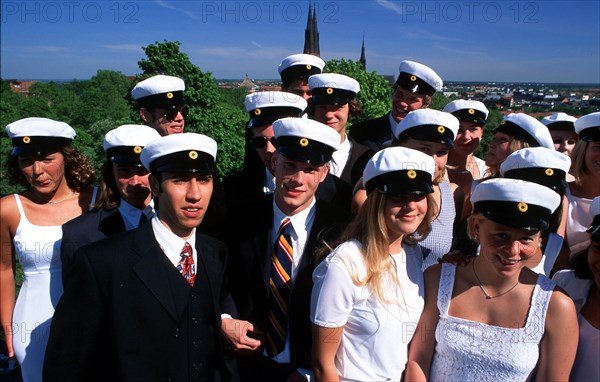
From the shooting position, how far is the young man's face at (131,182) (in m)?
3.70

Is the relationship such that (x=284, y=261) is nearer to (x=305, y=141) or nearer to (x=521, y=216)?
(x=305, y=141)

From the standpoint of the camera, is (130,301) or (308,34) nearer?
(130,301)

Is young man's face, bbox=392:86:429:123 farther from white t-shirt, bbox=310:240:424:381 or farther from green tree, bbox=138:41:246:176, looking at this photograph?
green tree, bbox=138:41:246:176

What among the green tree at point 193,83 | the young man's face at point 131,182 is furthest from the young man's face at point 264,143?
the green tree at point 193,83

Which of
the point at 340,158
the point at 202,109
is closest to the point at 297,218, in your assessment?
the point at 340,158

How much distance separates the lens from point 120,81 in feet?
367

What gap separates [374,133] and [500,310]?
388 centimetres

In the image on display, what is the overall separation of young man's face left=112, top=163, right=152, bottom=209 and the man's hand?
124cm

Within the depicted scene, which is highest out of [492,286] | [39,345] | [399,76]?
[399,76]

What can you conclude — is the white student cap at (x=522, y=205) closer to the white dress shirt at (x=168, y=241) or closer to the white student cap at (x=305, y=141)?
the white student cap at (x=305, y=141)

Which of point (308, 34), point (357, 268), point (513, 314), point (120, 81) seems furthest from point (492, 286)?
point (120, 81)

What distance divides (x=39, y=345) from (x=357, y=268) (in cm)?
288

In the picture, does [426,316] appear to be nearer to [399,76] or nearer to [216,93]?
[399,76]

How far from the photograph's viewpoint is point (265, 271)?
140 inches
